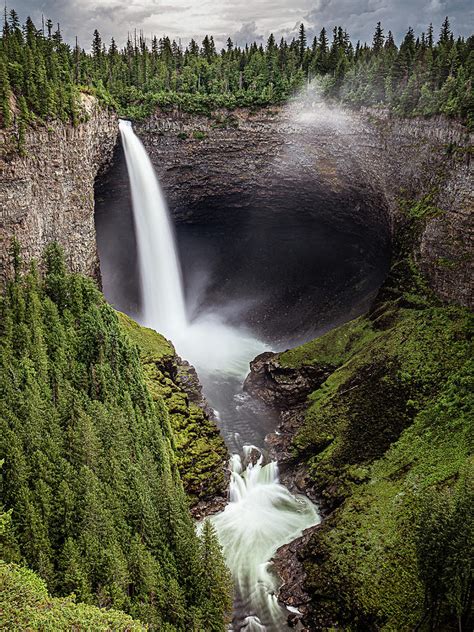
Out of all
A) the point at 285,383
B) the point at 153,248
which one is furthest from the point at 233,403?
the point at 153,248

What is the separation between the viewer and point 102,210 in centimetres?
5269

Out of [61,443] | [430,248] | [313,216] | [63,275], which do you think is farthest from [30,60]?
[313,216]

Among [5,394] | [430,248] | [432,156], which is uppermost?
[432,156]

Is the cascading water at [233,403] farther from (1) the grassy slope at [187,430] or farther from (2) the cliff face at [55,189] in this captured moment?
(2) the cliff face at [55,189]

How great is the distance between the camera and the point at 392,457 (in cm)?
3241

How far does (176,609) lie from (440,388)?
20608 mm

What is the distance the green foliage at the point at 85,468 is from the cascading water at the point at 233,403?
3.66 metres

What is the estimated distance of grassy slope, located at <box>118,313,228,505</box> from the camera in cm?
3391

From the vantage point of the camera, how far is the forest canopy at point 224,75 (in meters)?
33.1

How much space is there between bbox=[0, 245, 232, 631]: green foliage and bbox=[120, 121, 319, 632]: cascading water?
3657mm

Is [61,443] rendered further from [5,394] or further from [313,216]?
[313,216]

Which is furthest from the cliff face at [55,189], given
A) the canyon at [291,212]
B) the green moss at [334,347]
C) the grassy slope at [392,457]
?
the grassy slope at [392,457]

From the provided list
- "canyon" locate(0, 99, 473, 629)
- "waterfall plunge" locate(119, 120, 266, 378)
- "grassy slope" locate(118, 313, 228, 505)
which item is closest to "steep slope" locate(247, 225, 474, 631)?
"canyon" locate(0, 99, 473, 629)

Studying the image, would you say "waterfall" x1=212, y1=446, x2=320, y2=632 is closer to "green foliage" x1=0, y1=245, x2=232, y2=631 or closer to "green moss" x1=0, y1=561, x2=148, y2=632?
"green foliage" x1=0, y1=245, x2=232, y2=631
